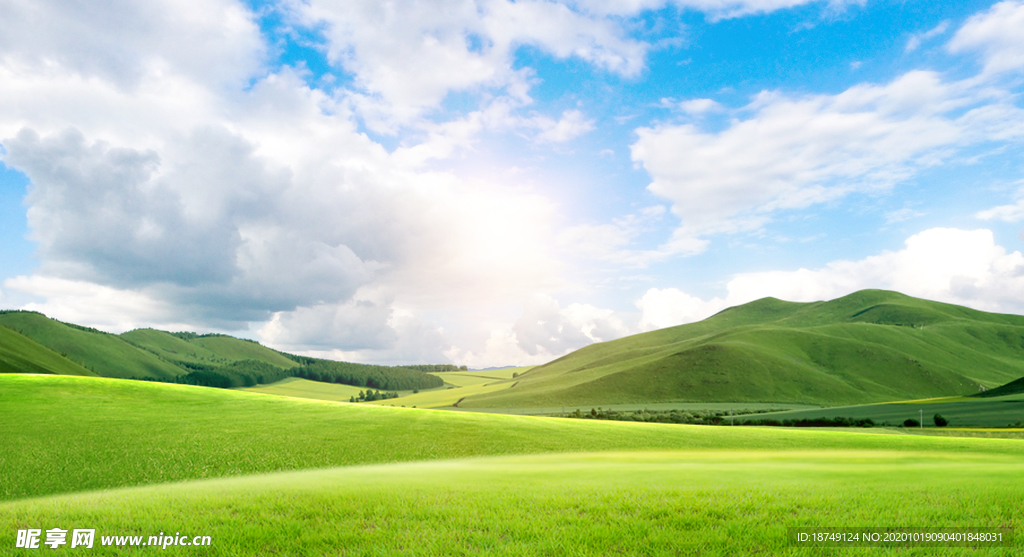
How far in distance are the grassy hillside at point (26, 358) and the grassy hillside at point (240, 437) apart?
119 metres

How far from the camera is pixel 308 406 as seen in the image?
4750 cm

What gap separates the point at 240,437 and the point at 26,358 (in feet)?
582

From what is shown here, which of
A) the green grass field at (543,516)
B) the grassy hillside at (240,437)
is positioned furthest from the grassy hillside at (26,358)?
the green grass field at (543,516)

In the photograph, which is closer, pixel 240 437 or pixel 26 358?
pixel 240 437

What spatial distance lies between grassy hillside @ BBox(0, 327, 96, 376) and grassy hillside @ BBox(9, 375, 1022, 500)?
119438mm

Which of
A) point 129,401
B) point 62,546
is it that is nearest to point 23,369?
point 129,401

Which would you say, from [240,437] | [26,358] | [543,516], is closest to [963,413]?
[240,437]

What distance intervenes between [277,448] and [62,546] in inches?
994

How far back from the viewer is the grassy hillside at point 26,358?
5340 inches

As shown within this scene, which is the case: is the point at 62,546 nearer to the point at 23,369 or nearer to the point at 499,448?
the point at 499,448

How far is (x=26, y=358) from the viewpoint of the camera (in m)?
153

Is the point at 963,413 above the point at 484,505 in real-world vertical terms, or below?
below

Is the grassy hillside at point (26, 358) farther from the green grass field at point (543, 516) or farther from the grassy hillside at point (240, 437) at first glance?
the green grass field at point (543, 516)

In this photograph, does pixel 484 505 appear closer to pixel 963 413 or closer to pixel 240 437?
pixel 240 437
